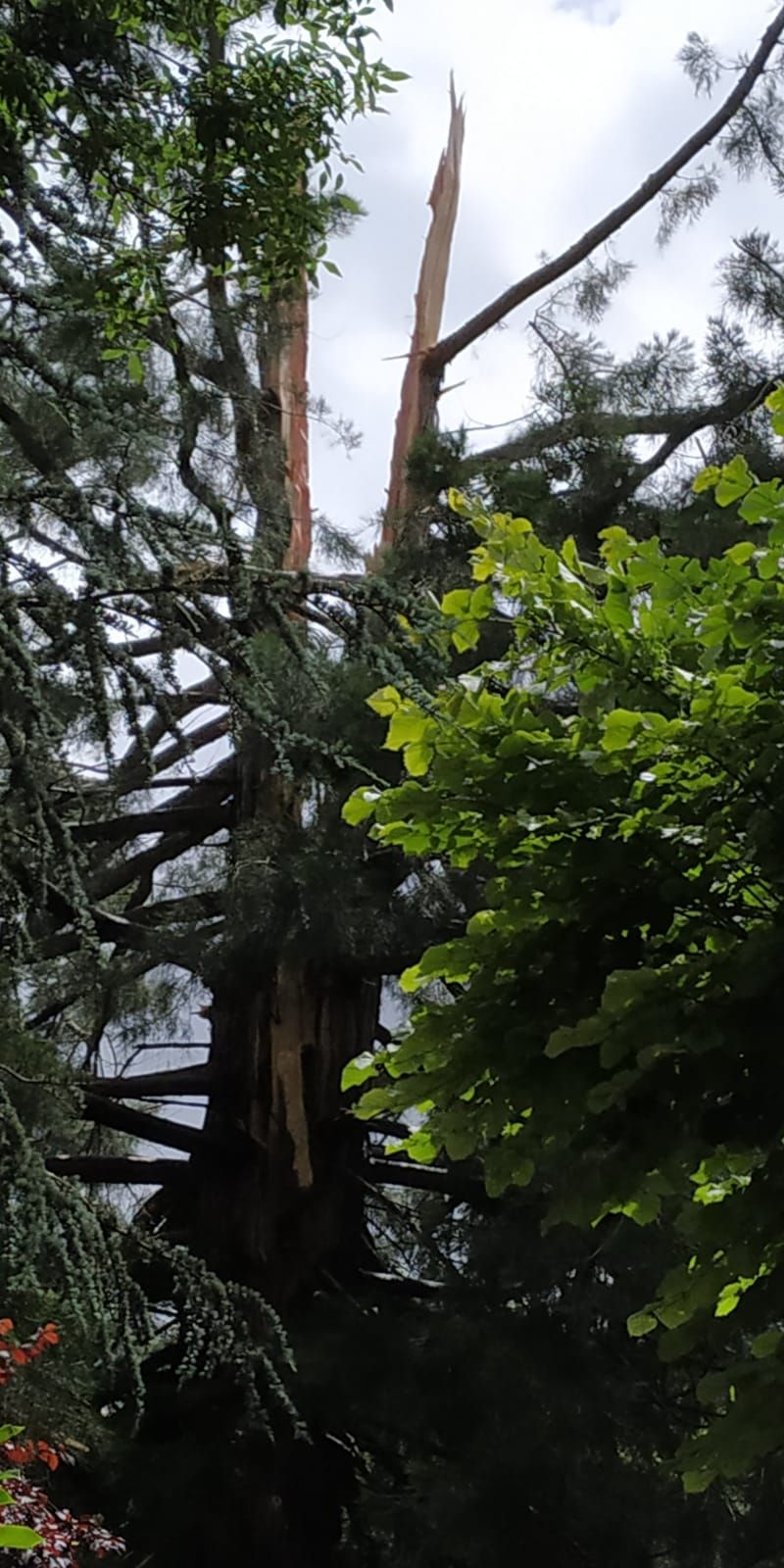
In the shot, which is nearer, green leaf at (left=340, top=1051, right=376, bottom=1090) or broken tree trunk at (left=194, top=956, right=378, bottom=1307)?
green leaf at (left=340, top=1051, right=376, bottom=1090)

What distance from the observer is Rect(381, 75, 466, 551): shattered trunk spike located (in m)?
6.36

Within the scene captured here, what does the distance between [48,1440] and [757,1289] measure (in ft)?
7.35

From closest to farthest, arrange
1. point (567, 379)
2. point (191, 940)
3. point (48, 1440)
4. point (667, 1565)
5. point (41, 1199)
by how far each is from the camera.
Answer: point (41, 1199), point (48, 1440), point (667, 1565), point (191, 940), point (567, 379)

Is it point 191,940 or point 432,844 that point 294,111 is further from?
point 191,940

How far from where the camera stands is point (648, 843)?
5.83ft

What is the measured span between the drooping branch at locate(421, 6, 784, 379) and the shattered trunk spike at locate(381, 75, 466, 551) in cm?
9

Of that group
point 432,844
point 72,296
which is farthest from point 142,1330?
point 72,296

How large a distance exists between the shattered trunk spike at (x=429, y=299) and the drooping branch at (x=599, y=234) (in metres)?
0.09

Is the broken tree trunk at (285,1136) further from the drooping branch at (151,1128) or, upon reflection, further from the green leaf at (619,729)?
the green leaf at (619,729)

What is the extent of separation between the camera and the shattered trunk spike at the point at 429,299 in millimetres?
6359

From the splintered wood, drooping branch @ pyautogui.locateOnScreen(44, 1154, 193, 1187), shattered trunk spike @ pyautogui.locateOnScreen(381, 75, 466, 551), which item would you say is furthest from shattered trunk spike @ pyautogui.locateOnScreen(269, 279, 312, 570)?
drooping branch @ pyautogui.locateOnScreen(44, 1154, 193, 1187)

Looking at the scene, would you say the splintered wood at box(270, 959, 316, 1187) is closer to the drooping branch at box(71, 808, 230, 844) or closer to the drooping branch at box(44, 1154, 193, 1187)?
the drooping branch at box(44, 1154, 193, 1187)

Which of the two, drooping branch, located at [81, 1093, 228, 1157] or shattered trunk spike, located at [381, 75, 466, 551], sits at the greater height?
shattered trunk spike, located at [381, 75, 466, 551]

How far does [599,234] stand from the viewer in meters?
5.54
